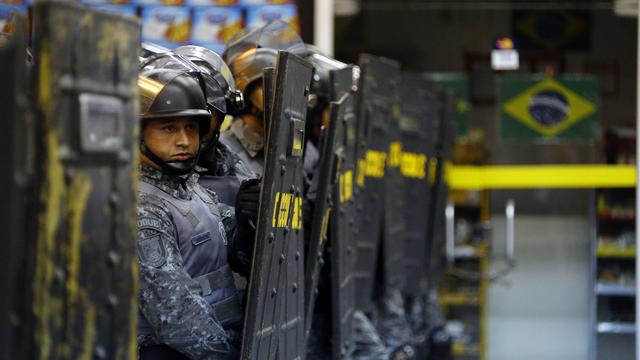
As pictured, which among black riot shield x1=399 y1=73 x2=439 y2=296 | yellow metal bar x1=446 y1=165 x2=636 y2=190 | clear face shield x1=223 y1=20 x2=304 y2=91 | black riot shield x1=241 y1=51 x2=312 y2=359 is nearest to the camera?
black riot shield x1=241 y1=51 x2=312 y2=359

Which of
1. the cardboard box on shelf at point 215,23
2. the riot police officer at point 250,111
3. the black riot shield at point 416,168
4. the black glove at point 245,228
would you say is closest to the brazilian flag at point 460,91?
the black riot shield at point 416,168

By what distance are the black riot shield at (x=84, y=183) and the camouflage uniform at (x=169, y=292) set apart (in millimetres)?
975

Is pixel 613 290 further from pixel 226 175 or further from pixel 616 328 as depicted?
pixel 226 175

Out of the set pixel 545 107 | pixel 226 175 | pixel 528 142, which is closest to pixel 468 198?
pixel 528 142

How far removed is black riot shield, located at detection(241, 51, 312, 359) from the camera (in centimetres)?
334

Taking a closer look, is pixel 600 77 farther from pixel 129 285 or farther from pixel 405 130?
pixel 129 285

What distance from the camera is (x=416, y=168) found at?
23.3 feet

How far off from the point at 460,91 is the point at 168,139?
20.4ft

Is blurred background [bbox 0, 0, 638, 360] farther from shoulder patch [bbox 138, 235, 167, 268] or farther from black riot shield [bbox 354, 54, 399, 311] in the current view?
shoulder patch [bbox 138, 235, 167, 268]

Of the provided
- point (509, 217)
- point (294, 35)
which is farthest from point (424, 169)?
point (509, 217)

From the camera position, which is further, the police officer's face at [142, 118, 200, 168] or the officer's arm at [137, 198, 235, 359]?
the police officer's face at [142, 118, 200, 168]

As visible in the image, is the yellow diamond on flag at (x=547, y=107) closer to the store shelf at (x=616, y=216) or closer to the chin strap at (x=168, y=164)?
the store shelf at (x=616, y=216)

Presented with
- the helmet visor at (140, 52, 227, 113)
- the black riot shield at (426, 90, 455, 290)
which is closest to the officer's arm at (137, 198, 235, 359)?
the helmet visor at (140, 52, 227, 113)

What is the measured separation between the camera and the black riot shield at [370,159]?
17.8ft
